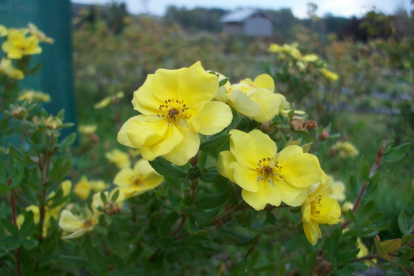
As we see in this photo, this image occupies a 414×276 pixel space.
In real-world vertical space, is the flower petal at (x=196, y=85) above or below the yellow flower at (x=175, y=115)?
above

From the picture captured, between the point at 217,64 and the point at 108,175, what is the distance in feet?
11.4

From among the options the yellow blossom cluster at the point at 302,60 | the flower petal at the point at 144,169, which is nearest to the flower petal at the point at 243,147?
the flower petal at the point at 144,169

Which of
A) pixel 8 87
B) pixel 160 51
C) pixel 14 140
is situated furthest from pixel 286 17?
pixel 8 87

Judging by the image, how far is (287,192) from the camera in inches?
29.1

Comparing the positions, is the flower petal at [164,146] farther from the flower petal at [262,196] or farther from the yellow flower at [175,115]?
the flower petal at [262,196]

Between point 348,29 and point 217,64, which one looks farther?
point 217,64

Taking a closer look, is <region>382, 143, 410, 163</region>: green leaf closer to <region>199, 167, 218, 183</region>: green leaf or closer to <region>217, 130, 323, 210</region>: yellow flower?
<region>217, 130, 323, 210</region>: yellow flower

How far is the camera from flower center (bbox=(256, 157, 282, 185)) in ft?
2.51

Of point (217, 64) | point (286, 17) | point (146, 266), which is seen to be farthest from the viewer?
point (217, 64)

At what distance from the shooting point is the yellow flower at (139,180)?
0.99 m

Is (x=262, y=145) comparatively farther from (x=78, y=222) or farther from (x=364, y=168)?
(x=78, y=222)

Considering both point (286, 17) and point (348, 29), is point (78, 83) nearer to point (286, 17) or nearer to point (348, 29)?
point (286, 17)

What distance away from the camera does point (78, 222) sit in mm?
986

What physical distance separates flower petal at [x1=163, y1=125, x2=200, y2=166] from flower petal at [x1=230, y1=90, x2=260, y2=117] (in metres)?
0.13
